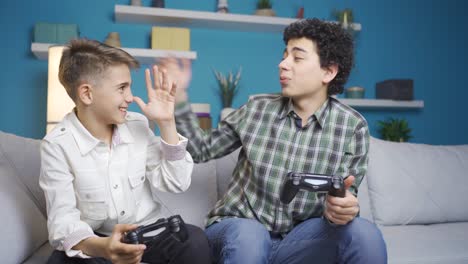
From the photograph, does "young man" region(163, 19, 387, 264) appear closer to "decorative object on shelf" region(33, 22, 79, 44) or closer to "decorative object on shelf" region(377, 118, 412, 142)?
"decorative object on shelf" region(33, 22, 79, 44)

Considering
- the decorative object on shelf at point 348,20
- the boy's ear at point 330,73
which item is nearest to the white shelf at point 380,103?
the decorative object on shelf at point 348,20

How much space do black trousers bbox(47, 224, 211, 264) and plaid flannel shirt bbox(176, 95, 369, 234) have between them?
19 centimetres

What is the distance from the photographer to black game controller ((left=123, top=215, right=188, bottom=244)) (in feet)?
2.94

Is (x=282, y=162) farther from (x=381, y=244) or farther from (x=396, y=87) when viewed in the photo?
(x=396, y=87)

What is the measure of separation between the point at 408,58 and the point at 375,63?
280 mm

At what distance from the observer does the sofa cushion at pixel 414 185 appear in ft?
6.04

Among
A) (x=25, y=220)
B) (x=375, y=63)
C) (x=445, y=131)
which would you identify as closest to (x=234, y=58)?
(x=375, y=63)

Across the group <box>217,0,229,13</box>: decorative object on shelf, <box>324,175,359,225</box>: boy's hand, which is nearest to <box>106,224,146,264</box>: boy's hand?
<box>324,175,359,225</box>: boy's hand

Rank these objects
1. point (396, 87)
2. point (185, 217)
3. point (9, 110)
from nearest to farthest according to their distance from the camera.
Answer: point (185, 217)
point (9, 110)
point (396, 87)

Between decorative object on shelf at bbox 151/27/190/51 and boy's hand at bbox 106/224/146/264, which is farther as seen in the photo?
decorative object on shelf at bbox 151/27/190/51

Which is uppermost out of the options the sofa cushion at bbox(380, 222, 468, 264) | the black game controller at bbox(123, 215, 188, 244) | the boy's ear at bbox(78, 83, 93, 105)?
the boy's ear at bbox(78, 83, 93, 105)

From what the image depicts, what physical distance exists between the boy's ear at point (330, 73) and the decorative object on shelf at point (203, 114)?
→ 55.8 inches

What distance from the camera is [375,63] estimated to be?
3344 mm

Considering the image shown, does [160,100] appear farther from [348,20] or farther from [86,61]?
[348,20]
